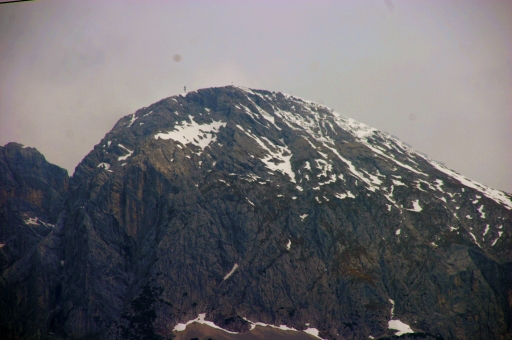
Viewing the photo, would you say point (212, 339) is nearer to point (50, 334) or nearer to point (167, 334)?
point (167, 334)

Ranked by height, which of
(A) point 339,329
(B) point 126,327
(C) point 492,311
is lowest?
(B) point 126,327

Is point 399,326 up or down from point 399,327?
up

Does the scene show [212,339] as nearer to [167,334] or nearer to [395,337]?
[167,334]

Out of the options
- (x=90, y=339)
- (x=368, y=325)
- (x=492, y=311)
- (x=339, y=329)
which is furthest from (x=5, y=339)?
(x=492, y=311)

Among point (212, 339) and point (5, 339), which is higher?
point (212, 339)

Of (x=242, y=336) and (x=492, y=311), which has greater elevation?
(x=492, y=311)

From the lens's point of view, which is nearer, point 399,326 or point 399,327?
point 399,327

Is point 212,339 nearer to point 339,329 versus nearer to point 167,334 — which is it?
point 167,334

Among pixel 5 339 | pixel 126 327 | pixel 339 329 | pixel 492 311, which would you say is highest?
pixel 492 311

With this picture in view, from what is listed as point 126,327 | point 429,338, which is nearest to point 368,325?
point 429,338
